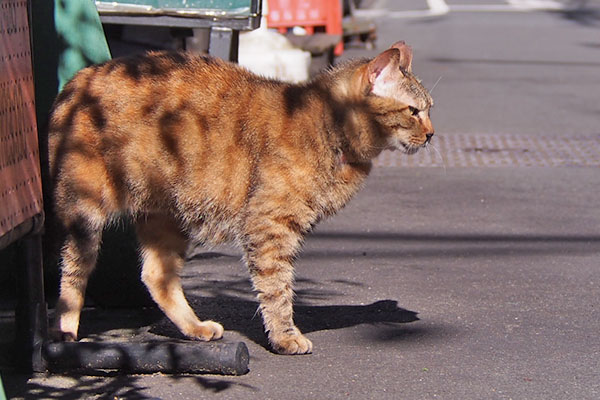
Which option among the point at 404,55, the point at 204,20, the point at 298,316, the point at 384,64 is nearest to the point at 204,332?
the point at 298,316

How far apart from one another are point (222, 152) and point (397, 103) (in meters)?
0.90

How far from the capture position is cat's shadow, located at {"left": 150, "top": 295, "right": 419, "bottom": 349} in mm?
5242

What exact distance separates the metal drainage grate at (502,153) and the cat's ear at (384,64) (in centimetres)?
437

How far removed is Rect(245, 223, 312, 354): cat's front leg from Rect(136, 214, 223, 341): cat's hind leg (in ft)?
1.39

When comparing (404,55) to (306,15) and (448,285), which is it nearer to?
(448,285)

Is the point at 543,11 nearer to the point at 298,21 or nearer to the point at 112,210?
the point at 298,21

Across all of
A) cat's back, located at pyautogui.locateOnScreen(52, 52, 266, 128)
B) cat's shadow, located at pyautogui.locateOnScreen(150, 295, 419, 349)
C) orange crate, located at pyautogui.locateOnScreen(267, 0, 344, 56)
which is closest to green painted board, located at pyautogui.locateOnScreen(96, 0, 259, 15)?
cat's back, located at pyautogui.locateOnScreen(52, 52, 266, 128)

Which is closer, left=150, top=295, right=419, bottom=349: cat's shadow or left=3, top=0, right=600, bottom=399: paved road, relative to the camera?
left=3, top=0, right=600, bottom=399: paved road

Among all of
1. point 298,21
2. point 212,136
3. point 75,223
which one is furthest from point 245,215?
point 298,21

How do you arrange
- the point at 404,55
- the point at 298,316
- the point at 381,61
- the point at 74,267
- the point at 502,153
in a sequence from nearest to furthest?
1. the point at 74,267
2. the point at 381,61
3. the point at 404,55
4. the point at 298,316
5. the point at 502,153

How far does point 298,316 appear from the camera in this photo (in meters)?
5.47

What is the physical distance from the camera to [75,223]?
4617 millimetres

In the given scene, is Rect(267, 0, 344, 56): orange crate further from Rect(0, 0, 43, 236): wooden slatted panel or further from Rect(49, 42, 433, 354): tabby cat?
Rect(0, 0, 43, 236): wooden slatted panel

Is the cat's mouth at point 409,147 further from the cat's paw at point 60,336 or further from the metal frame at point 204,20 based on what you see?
the metal frame at point 204,20
